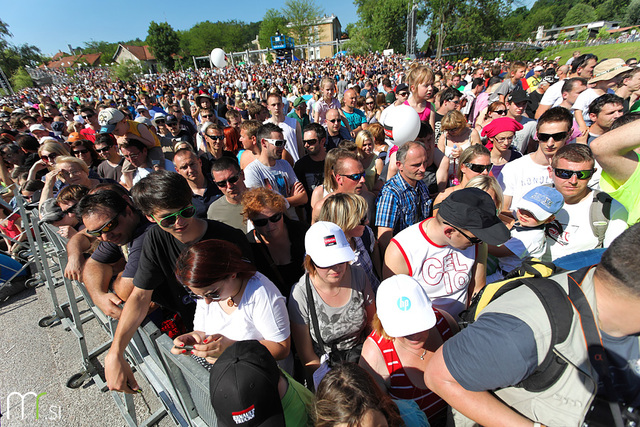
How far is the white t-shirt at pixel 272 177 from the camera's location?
3570mm

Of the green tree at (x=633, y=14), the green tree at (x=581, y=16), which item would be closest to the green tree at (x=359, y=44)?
the green tree at (x=633, y=14)

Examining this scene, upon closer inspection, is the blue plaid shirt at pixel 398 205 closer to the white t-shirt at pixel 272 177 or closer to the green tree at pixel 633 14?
the white t-shirt at pixel 272 177

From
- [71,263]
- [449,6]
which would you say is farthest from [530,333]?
[449,6]

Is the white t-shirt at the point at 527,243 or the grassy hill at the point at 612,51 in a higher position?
the grassy hill at the point at 612,51

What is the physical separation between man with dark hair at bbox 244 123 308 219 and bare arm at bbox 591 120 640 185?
8.98 ft

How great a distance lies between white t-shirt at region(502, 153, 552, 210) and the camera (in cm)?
307

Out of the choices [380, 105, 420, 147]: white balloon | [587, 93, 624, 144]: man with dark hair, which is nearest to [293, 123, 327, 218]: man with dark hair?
[380, 105, 420, 147]: white balloon

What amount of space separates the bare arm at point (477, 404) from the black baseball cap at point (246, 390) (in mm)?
729

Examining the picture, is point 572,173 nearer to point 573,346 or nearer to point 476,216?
point 476,216

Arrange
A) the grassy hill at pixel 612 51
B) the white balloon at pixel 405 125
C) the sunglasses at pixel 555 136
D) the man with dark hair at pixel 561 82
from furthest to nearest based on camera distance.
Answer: the grassy hill at pixel 612 51 < the man with dark hair at pixel 561 82 < the white balloon at pixel 405 125 < the sunglasses at pixel 555 136

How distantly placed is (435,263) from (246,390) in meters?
1.55

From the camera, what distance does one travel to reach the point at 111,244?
236 centimetres

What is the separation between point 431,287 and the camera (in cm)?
214

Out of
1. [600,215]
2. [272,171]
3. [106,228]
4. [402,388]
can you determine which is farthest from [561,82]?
[106,228]
